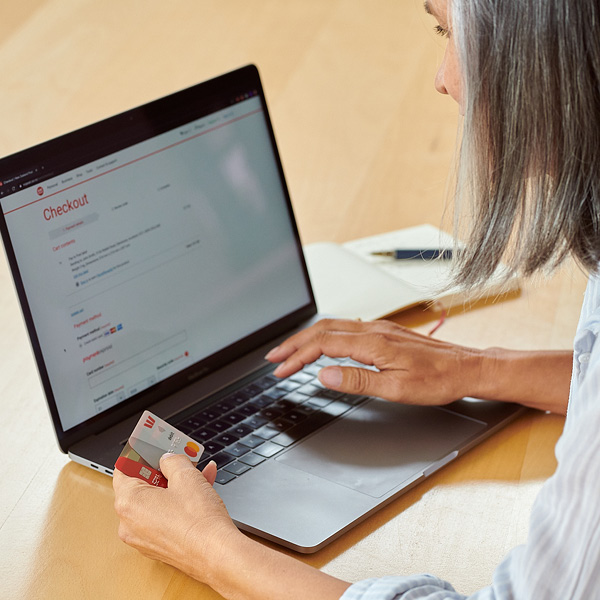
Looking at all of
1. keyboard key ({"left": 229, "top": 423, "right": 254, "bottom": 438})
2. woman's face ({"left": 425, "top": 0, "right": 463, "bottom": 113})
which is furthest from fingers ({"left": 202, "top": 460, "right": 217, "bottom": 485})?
woman's face ({"left": 425, "top": 0, "right": 463, "bottom": 113})

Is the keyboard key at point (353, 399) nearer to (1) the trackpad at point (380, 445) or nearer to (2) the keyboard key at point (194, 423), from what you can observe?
(1) the trackpad at point (380, 445)

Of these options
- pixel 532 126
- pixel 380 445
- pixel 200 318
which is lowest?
pixel 380 445

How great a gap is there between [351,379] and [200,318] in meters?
0.18

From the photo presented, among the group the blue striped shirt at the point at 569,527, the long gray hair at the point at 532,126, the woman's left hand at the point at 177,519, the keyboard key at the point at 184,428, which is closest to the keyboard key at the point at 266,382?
the keyboard key at the point at 184,428

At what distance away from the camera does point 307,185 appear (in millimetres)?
1500

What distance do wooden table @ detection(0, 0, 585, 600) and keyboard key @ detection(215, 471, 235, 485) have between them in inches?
3.8

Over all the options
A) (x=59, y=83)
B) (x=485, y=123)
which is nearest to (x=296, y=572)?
(x=485, y=123)

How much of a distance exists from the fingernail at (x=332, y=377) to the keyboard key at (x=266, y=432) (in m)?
0.08

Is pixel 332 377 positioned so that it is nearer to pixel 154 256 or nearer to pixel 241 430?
pixel 241 430

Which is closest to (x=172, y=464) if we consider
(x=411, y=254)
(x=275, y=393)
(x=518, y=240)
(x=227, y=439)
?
(x=227, y=439)

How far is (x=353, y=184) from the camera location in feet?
4.96

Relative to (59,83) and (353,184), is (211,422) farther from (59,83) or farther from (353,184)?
(59,83)

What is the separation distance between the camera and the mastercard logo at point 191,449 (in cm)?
81

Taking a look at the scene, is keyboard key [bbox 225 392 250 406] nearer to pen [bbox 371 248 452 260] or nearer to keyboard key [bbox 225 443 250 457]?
keyboard key [bbox 225 443 250 457]
